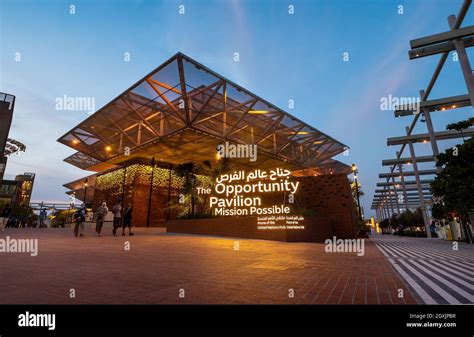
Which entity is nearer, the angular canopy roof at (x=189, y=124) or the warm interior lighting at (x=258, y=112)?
the angular canopy roof at (x=189, y=124)

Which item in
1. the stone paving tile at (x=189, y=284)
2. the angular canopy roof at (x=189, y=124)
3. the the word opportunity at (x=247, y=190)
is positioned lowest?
the stone paving tile at (x=189, y=284)

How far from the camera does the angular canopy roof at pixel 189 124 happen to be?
1638cm

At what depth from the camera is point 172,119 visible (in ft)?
66.5

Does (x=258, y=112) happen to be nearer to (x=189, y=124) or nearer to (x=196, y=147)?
(x=189, y=124)

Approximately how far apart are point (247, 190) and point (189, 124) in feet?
25.0

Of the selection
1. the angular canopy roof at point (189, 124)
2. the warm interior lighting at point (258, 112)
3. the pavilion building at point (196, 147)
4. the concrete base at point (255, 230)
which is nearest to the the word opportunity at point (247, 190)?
the pavilion building at point (196, 147)

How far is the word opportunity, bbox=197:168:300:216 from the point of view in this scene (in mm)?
13750

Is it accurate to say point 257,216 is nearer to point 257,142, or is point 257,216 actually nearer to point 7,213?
point 257,142

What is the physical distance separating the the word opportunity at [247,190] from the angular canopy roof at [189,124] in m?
6.38

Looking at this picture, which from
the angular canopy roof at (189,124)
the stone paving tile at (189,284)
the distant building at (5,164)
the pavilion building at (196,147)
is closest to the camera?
the stone paving tile at (189,284)

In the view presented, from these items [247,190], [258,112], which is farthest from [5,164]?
[247,190]

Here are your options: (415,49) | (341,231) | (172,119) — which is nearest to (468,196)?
(341,231)
